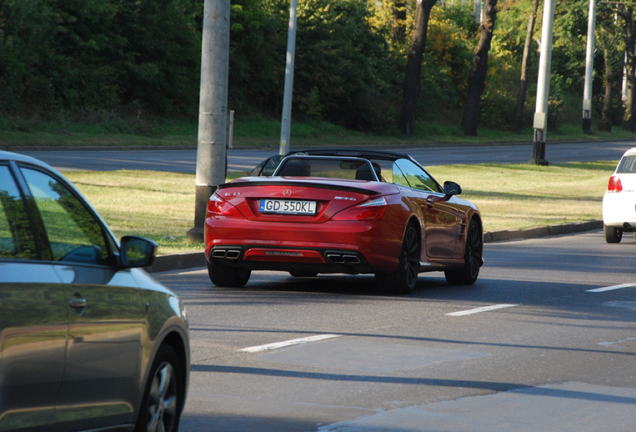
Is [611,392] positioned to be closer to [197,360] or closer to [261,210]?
[197,360]

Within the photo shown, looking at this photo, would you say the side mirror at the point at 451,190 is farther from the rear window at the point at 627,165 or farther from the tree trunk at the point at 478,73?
the tree trunk at the point at 478,73

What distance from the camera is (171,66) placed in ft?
173

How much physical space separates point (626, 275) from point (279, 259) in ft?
17.5

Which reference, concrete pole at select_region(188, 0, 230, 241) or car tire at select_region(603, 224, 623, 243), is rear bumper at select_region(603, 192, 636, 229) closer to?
car tire at select_region(603, 224, 623, 243)

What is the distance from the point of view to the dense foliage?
1789 inches

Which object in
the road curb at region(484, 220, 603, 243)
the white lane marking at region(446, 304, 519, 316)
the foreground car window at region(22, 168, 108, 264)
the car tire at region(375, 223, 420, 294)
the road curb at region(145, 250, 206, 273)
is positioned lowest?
the road curb at region(484, 220, 603, 243)

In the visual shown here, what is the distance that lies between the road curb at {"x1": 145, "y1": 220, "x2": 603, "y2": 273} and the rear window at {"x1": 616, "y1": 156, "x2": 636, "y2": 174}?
6.34 ft

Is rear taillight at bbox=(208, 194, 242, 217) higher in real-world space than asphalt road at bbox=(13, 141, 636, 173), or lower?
higher

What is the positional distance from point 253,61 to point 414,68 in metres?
8.72

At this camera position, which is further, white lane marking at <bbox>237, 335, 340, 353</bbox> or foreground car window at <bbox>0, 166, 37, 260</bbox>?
white lane marking at <bbox>237, 335, 340, 353</bbox>

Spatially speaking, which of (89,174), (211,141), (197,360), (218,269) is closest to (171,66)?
(89,174)

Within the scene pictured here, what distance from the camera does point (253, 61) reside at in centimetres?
5894

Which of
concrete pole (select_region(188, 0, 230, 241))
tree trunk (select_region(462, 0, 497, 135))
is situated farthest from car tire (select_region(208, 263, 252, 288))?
tree trunk (select_region(462, 0, 497, 135))

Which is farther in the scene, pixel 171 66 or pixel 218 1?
pixel 171 66
